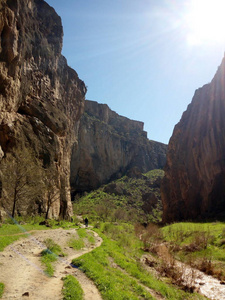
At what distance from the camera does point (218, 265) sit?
62.3 ft

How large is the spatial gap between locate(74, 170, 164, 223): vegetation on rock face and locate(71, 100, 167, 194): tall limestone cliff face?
6878mm

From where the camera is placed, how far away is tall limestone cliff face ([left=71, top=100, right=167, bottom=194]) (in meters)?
98.8

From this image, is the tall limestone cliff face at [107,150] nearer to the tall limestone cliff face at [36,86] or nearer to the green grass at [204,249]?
the tall limestone cliff face at [36,86]

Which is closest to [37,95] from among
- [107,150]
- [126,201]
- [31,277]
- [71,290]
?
[31,277]

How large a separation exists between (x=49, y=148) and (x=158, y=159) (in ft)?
377

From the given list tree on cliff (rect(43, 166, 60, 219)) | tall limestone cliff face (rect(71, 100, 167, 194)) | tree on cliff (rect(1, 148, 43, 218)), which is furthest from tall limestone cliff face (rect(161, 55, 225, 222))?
tall limestone cliff face (rect(71, 100, 167, 194))

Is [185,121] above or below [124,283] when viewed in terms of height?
above

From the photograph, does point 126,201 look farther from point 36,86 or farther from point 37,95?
point 36,86

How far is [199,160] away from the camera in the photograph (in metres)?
54.4

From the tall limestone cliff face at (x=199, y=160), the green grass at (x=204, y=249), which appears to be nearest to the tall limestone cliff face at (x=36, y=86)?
the green grass at (x=204, y=249)

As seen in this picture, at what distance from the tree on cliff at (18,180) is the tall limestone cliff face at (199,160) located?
34794mm

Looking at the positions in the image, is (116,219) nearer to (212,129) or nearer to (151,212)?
(151,212)

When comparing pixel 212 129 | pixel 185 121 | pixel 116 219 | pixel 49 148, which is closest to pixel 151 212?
pixel 116 219

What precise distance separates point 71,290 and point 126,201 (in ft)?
292
